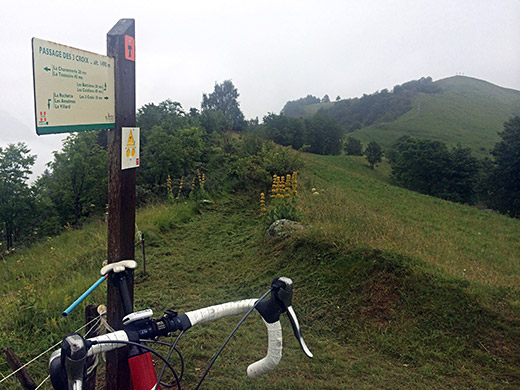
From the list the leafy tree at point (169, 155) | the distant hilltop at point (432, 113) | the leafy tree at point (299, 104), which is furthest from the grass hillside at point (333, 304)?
the leafy tree at point (299, 104)

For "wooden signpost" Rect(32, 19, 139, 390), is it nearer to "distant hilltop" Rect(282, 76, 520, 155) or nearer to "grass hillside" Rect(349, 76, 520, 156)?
"distant hilltop" Rect(282, 76, 520, 155)

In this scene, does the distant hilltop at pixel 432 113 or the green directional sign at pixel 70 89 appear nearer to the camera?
the green directional sign at pixel 70 89

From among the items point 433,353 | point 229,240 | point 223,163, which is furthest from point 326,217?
point 223,163

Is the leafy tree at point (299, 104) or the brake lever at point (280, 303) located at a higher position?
the leafy tree at point (299, 104)

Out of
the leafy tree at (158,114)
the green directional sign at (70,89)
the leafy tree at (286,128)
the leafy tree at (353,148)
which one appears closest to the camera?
the green directional sign at (70,89)

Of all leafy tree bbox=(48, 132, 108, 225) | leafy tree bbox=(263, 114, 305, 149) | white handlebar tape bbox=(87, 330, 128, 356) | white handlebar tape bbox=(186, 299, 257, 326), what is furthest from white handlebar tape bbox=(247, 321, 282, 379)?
leafy tree bbox=(263, 114, 305, 149)

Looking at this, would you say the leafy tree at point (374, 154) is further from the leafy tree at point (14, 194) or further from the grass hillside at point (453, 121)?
the leafy tree at point (14, 194)

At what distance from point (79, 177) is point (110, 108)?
57.3ft

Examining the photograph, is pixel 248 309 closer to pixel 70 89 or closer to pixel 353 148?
pixel 70 89

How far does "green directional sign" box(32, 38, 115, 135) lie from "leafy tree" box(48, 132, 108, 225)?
54.8 ft

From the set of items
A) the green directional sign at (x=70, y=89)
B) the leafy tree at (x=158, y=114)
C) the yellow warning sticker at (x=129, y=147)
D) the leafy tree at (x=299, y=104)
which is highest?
the leafy tree at (x=299, y=104)

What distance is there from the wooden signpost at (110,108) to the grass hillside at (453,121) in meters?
55.0

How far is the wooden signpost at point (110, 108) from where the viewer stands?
5.57ft

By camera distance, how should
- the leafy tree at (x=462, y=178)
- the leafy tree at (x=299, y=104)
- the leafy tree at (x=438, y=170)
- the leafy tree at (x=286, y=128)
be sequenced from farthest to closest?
the leafy tree at (x=299, y=104) < the leafy tree at (x=286, y=128) < the leafy tree at (x=438, y=170) < the leafy tree at (x=462, y=178)
